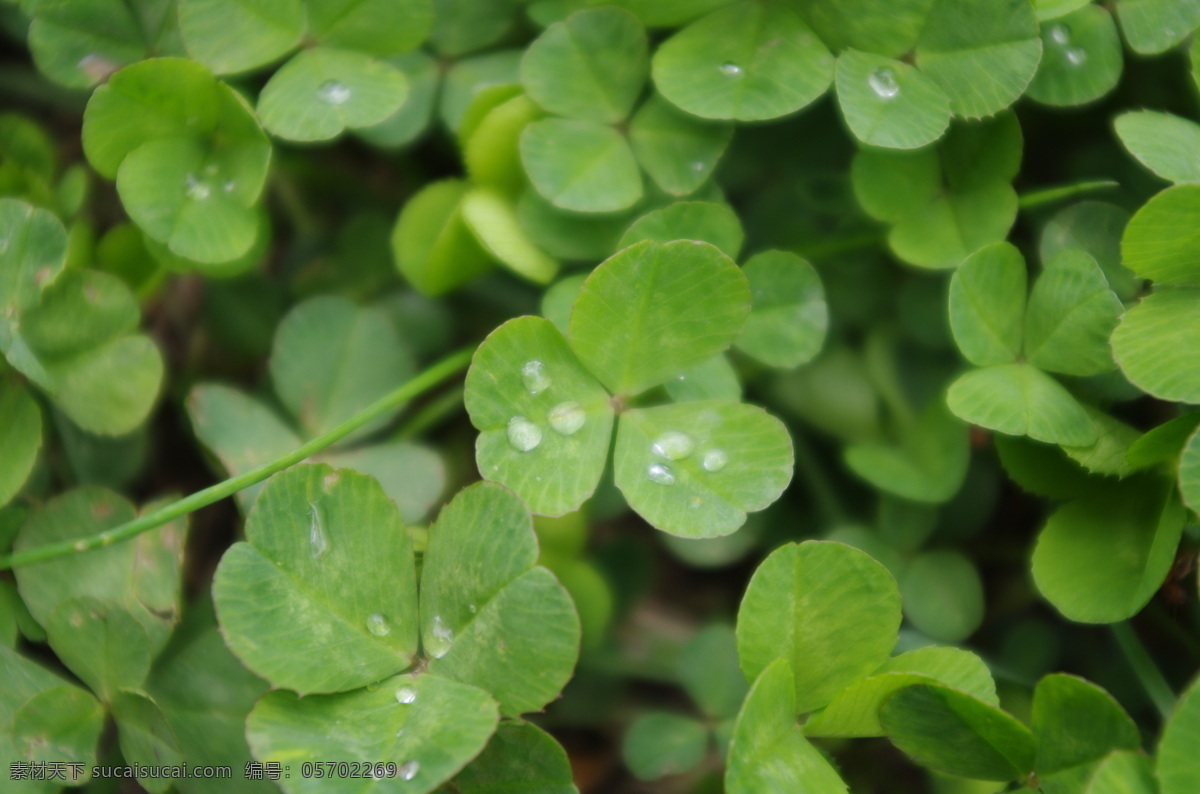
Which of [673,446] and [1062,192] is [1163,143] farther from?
[673,446]

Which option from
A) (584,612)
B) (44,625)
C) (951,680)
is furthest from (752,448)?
(44,625)

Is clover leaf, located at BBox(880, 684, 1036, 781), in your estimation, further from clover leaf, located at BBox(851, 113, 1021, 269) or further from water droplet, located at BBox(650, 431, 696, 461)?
clover leaf, located at BBox(851, 113, 1021, 269)

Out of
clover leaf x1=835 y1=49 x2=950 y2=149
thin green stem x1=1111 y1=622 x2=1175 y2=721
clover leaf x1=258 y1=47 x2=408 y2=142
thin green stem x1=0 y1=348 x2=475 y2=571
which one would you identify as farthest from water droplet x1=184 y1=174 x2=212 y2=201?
thin green stem x1=1111 y1=622 x2=1175 y2=721

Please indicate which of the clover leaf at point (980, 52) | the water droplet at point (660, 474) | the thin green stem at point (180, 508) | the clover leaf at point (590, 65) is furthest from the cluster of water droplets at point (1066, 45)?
the thin green stem at point (180, 508)

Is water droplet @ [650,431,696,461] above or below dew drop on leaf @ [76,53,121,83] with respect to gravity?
below

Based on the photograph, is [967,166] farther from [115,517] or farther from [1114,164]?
[115,517]
